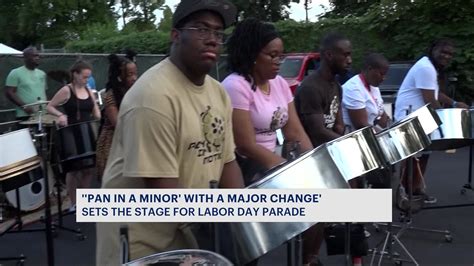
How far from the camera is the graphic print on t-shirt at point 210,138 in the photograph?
62.3 inches

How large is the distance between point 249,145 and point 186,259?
836 millimetres

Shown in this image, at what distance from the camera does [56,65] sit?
7824 mm

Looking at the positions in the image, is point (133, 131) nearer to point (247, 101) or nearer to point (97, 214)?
point (97, 214)

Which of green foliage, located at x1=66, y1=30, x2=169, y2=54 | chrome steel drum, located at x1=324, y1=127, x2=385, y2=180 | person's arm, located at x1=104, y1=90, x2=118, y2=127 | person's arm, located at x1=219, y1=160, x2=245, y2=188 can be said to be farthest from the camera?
green foliage, located at x1=66, y1=30, x2=169, y2=54

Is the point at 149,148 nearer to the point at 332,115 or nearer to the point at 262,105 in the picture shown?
the point at 262,105

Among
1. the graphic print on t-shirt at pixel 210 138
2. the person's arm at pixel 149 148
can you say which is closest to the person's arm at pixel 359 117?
the graphic print on t-shirt at pixel 210 138

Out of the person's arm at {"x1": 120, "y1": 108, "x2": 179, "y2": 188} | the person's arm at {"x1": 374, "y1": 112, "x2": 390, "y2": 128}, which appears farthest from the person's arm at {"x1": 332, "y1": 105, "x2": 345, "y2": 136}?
the person's arm at {"x1": 120, "y1": 108, "x2": 179, "y2": 188}

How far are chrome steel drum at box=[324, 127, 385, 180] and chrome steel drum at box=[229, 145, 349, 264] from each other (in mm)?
89

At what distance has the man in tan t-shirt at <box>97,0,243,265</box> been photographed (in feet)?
4.78

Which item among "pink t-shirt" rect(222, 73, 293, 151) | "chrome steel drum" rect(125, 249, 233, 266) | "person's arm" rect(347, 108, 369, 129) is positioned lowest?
"person's arm" rect(347, 108, 369, 129)

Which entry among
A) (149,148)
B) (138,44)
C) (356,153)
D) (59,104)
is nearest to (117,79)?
(59,104)

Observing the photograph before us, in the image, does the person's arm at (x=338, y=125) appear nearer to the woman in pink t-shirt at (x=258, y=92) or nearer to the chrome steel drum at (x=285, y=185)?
the woman in pink t-shirt at (x=258, y=92)

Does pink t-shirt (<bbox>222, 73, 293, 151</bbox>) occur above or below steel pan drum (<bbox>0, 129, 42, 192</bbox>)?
above

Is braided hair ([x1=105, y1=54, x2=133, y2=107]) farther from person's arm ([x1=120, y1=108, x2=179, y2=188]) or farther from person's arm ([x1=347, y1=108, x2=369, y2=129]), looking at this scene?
person's arm ([x1=120, y1=108, x2=179, y2=188])
